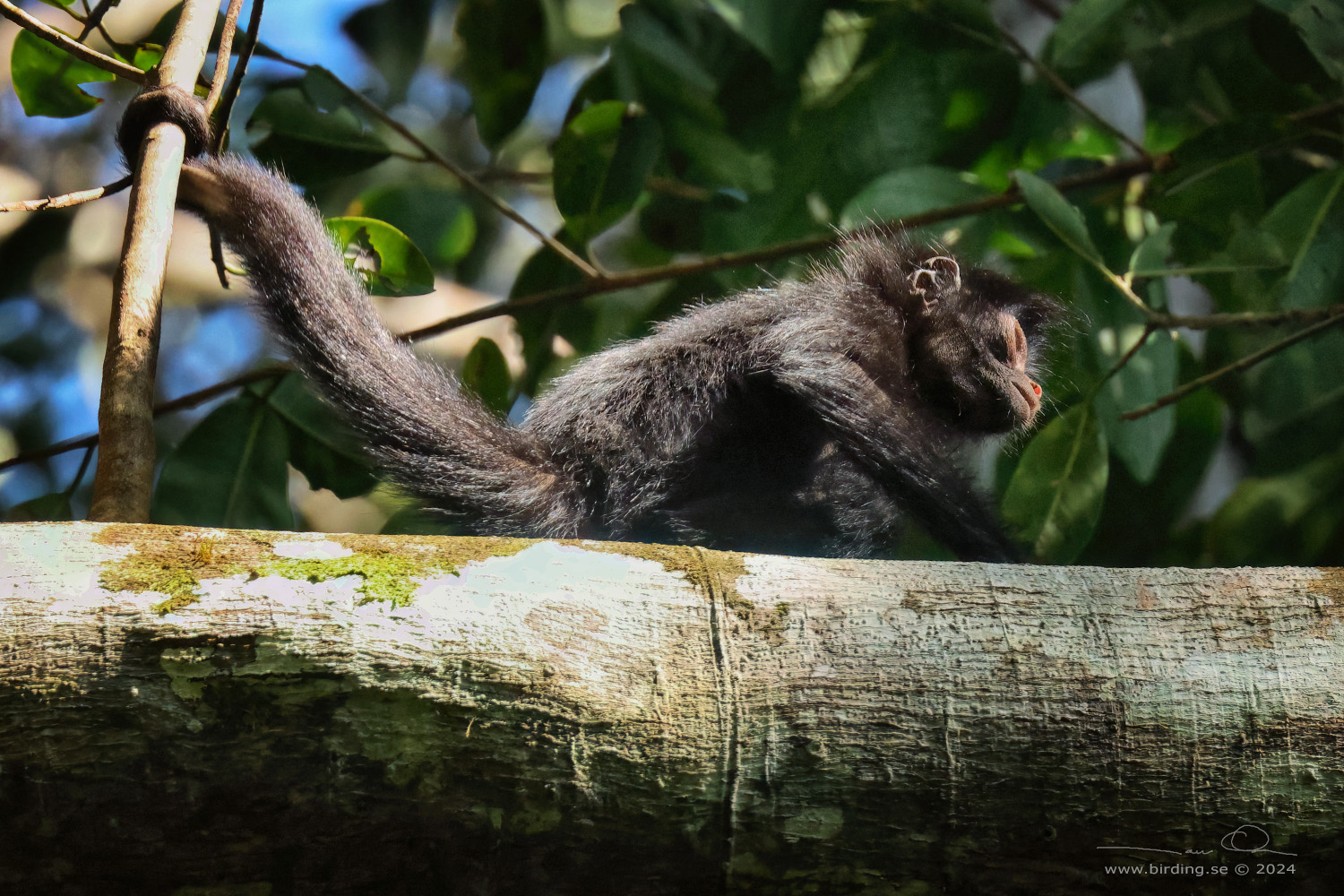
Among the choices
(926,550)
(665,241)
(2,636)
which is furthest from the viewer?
(665,241)

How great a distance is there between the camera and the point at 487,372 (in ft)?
12.7

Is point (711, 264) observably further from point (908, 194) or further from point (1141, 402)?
point (1141, 402)

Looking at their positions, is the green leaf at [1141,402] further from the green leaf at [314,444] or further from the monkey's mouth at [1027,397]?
the green leaf at [314,444]

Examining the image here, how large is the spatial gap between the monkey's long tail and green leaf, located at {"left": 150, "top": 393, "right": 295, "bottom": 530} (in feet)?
2.68

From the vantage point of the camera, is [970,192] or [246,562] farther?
[970,192]

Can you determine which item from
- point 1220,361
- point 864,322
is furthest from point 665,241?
point 1220,361

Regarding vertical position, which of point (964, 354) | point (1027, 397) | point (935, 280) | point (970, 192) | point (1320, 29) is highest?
point (1320, 29)

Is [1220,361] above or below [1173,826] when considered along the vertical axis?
above

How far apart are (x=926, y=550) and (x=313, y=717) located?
2332mm

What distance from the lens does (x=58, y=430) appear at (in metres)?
6.11

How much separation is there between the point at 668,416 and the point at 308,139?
5.79ft

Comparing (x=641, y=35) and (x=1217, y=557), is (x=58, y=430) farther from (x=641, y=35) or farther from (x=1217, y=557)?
(x=1217, y=557)

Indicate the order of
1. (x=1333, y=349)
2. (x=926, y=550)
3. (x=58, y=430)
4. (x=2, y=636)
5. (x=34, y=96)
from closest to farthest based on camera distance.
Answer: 1. (x=2, y=636)
2. (x=34, y=96)
3. (x=926, y=550)
4. (x=1333, y=349)
5. (x=58, y=430)

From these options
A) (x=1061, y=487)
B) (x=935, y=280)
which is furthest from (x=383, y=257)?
(x=1061, y=487)
